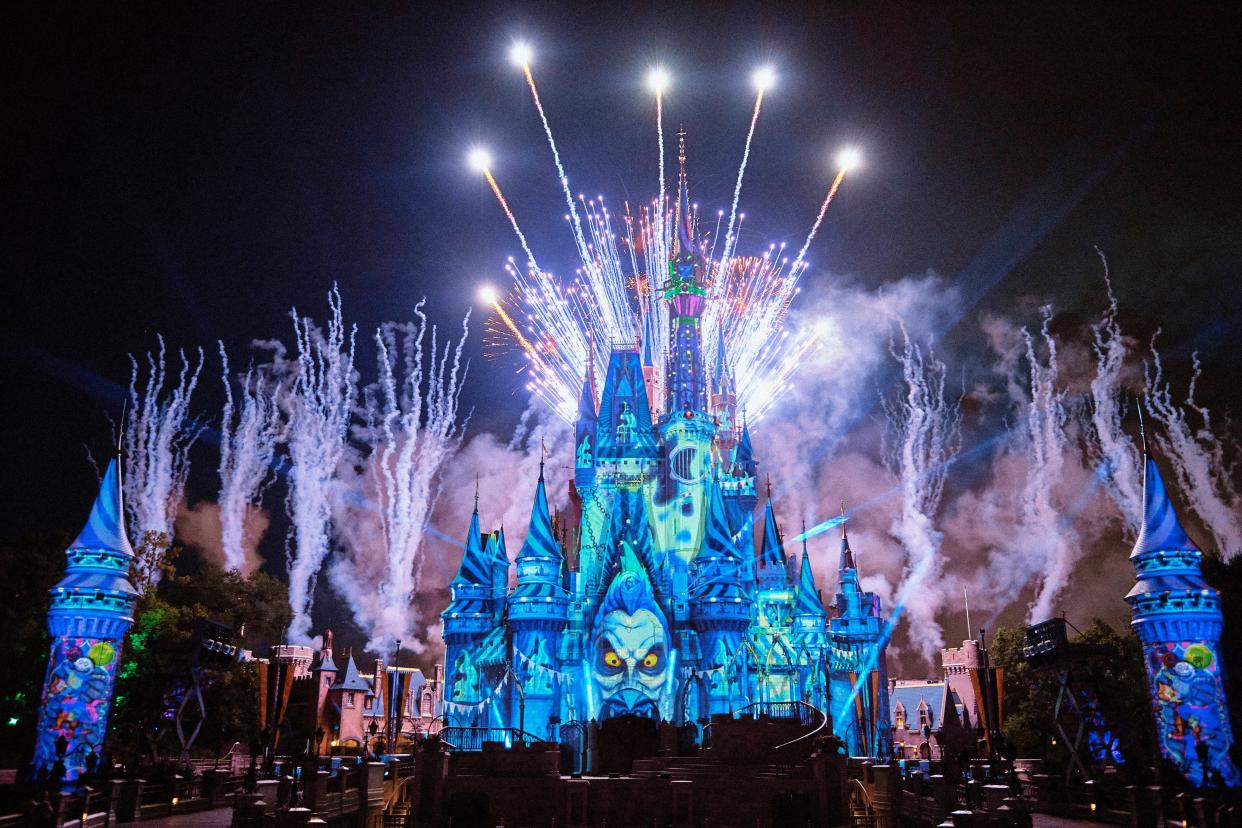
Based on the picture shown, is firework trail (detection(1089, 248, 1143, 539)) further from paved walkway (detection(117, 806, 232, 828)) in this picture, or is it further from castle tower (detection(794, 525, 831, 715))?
paved walkway (detection(117, 806, 232, 828))

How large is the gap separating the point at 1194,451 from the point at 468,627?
52.0 meters

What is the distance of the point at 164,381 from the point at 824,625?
51152 mm

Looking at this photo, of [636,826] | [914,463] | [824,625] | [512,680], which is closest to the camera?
[636,826]

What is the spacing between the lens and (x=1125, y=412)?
240 ft

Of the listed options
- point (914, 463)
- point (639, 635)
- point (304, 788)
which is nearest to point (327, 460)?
point (639, 635)

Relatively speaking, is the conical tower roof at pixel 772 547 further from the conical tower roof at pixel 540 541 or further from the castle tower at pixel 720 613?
the conical tower roof at pixel 540 541

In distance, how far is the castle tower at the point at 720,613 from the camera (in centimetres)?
5406

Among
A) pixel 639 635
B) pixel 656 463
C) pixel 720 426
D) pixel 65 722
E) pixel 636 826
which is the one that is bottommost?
pixel 636 826

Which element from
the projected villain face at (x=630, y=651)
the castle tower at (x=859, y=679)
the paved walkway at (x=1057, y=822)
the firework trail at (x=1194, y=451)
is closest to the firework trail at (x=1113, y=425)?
the firework trail at (x=1194, y=451)

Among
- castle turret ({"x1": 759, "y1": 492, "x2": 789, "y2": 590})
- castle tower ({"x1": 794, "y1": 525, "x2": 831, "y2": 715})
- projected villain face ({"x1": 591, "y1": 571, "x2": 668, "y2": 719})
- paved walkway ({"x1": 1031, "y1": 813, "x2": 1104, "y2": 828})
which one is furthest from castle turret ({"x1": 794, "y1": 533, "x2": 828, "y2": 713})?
paved walkway ({"x1": 1031, "y1": 813, "x2": 1104, "y2": 828})

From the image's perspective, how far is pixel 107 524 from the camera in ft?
128

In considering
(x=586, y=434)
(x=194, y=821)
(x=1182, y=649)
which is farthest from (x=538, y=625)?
(x=1182, y=649)

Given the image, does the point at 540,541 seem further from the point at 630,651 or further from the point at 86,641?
the point at 86,641

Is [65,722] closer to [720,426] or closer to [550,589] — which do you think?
[550,589]
